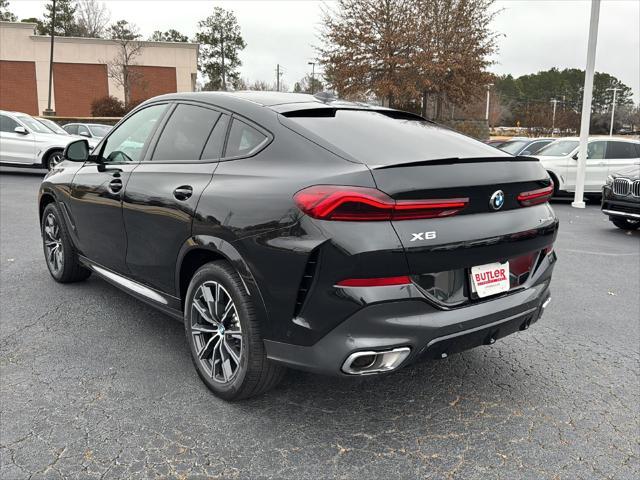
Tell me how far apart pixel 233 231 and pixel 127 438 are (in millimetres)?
1123

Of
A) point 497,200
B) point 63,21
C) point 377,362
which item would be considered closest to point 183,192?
point 377,362

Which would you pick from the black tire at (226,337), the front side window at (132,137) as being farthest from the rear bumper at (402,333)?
the front side window at (132,137)

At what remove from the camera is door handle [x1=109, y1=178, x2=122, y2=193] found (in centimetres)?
385

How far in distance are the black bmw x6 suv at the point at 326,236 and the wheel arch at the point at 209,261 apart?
0.04 feet

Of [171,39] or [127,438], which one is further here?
[171,39]

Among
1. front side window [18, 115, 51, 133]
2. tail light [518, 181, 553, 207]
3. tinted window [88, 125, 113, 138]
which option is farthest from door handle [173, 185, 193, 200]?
tinted window [88, 125, 113, 138]

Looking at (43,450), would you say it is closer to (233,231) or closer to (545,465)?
(233,231)

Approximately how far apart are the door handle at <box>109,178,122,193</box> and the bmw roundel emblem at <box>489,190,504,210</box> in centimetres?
246

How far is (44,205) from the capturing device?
532 centimetres

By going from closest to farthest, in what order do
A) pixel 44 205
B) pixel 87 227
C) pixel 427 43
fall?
pixel 87 227 → pixel 44 205 → pixel 427 43

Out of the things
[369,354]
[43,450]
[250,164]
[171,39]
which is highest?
[171,39]

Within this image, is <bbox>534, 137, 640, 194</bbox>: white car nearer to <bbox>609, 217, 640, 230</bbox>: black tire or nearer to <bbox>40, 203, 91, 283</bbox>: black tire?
<bbox>609, 217, 640, 230</bbox>: black tire

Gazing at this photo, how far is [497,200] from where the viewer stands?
278 cm

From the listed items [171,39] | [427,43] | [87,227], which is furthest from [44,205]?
[171,39]
